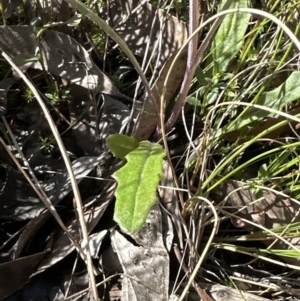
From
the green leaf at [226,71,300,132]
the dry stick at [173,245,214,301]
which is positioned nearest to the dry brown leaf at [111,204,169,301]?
the dry stick at [173,245,214,301]

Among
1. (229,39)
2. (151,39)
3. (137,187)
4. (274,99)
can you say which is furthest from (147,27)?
(137,187)

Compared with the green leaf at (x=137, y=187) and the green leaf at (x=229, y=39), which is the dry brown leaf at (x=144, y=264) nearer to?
the green leaf at (x=137, y=187)

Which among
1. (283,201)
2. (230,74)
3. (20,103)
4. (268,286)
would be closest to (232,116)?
(230,74)

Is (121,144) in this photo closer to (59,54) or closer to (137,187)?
(137,187)

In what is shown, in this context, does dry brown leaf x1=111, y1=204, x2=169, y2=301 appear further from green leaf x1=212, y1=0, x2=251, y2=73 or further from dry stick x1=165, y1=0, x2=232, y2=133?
green leaf x1=212, y1=0, x2=251, y2=73

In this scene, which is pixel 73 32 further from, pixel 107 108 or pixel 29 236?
pixel 29 236

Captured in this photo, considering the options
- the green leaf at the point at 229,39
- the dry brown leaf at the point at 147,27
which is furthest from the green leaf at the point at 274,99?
the dry brown leaf at the point at 147,27
